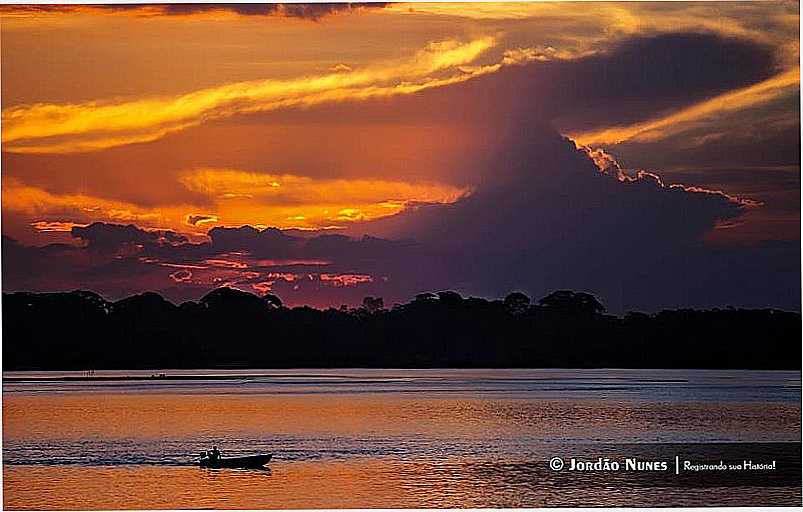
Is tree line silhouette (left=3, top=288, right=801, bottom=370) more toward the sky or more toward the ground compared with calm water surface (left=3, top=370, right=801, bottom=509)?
more toward the sky

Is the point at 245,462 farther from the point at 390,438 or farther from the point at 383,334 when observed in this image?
the point at 383,334

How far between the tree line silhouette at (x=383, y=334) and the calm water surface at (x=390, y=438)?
Answer: 8cm

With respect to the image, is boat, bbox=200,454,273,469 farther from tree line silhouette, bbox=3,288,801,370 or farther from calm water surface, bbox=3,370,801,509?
tree line silhouette, bbox=3,288,801,370

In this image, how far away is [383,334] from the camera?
9109 millimetres

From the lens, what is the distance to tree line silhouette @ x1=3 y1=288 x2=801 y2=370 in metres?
8.97

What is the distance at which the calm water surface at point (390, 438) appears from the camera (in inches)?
350

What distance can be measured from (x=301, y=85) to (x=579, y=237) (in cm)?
156

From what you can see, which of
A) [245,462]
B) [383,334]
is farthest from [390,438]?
[245,462]

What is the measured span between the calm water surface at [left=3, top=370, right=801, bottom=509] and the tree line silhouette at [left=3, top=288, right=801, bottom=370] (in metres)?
0.08

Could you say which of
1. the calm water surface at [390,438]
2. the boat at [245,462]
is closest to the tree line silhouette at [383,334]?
the calm water surface at [390,438]

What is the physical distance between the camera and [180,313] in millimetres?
9031

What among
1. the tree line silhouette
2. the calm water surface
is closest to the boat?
the calm water surface

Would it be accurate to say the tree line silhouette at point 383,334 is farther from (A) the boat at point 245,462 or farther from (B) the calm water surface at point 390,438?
(A) the boat at point 245,462

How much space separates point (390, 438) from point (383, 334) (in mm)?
530
